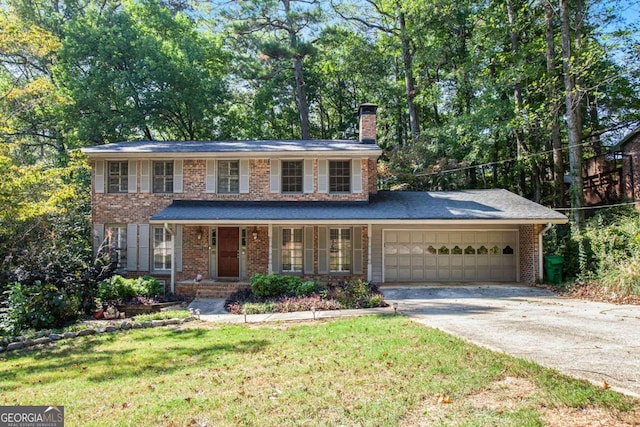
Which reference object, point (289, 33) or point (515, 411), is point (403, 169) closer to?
point (289, 33)

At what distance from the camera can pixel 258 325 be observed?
29.0 ft

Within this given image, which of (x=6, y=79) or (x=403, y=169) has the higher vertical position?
(x=6, y=79)

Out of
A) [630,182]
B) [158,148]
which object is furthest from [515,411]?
[630,182]

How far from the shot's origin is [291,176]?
14.8m

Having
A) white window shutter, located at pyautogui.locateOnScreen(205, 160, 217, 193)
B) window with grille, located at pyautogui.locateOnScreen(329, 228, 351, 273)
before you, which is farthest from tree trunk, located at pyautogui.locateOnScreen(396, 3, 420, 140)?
white window shutter, located at pyautogui.locateOnScreen(205, 160, 217, 193)

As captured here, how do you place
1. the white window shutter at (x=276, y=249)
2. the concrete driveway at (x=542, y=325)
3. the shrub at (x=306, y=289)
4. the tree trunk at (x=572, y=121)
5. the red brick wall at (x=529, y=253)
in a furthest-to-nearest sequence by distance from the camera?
the tree trunk at (x=572, y=121) → the white window shutter at (x=276, y=249) → the red brick wall at (x=529, y=253) → the shrub at (x=306, y=289) → the concrete driveway at (x=542, y=325)

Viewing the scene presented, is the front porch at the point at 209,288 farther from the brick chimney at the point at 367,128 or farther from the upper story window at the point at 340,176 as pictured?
the brick chimney at the point at 367,128

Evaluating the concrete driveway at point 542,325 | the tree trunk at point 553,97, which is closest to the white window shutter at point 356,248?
the concrete driveway at point 542,325

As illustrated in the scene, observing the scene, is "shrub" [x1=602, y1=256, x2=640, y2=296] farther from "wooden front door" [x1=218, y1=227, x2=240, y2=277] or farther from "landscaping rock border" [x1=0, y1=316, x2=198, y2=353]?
"wooden front door" [x1=218, y1=227, x2=240, y2=277]

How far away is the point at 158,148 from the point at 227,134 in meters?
10.4

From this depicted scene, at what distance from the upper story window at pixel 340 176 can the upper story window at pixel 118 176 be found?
7592 mm

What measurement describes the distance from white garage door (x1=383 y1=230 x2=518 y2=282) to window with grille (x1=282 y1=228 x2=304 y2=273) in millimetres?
3053

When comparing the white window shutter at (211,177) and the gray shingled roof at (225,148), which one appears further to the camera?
the white window shutter at (211,177)

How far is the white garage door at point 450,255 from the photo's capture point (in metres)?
14.2
